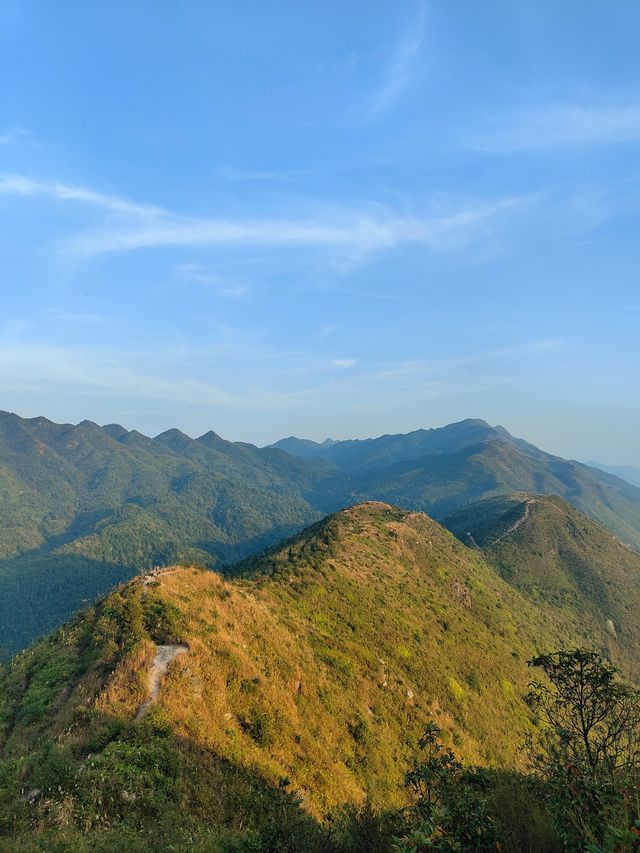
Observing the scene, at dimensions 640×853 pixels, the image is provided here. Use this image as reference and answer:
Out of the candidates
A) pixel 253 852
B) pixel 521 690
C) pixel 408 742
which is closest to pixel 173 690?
pixel 253 852

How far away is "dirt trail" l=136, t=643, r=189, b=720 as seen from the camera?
19.2m

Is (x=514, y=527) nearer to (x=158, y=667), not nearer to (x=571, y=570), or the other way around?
(x=571, y=570)

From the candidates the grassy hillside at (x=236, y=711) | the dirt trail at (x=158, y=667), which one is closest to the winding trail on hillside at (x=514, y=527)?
the grassy hillside at (x=236, y=711)

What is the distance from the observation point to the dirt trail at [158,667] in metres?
19.2

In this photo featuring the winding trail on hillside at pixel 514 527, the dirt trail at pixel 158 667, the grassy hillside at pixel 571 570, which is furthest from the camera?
the winding trail on hillside at pixel 514 527

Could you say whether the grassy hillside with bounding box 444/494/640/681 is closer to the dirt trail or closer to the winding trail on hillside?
the winding trail on hillside

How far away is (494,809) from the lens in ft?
34.9

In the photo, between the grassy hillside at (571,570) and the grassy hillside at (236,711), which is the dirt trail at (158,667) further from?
the grassy hillside at (571,570)

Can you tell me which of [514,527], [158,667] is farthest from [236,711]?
[514,527]

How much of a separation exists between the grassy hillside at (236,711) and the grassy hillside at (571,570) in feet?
229

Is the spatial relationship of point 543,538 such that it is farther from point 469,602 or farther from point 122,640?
point 122,640

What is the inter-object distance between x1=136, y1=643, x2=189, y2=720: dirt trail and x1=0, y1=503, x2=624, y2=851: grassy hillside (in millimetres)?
359

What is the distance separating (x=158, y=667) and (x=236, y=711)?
15.2ft

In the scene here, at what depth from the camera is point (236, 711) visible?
21516mm
